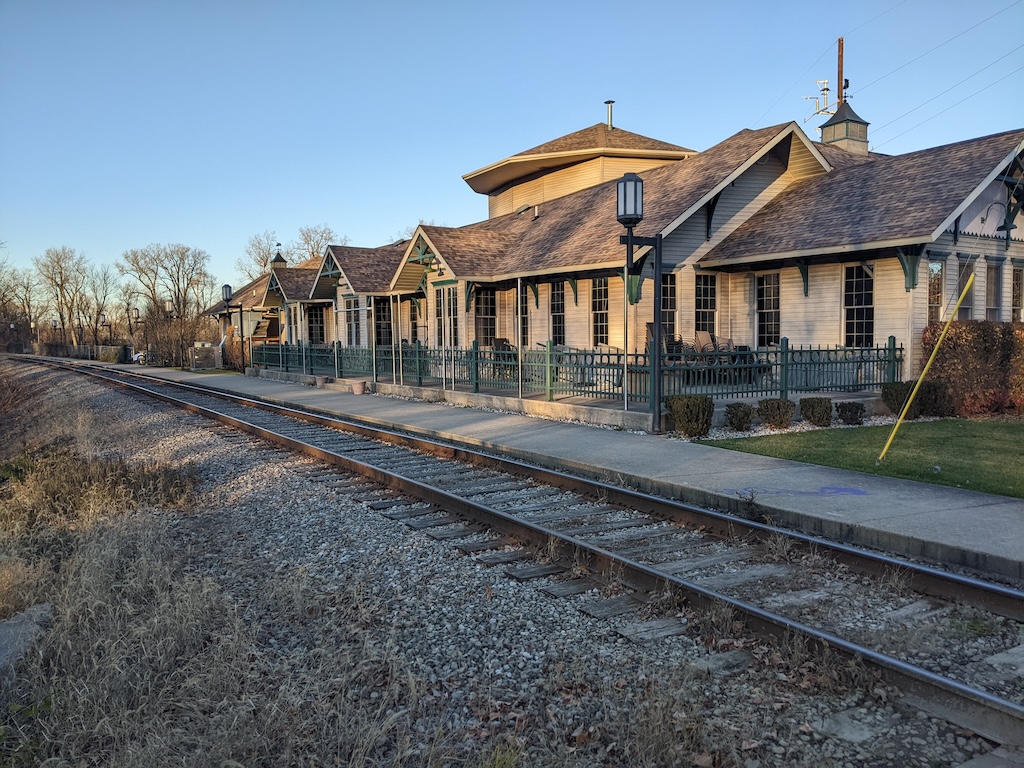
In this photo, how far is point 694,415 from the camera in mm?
12570

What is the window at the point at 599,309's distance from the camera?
811 inches

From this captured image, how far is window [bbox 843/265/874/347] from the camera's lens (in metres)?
17.0

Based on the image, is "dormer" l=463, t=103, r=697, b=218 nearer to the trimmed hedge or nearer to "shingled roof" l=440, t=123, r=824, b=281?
"shingled roof" l=440, t=123, r=824, b=281

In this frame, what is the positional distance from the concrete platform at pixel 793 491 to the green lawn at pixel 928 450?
0.50 m

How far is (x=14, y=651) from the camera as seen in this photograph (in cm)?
451

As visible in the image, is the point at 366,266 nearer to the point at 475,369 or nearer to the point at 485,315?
the point at 485,315

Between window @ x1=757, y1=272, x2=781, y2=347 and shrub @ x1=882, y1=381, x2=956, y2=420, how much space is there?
14.5 feet

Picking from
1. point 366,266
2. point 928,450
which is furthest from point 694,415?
point 366,266

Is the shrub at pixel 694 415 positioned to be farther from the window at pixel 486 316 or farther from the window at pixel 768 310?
the window at pixel 486 316

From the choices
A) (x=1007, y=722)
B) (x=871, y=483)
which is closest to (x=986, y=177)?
(x=871, y=483)

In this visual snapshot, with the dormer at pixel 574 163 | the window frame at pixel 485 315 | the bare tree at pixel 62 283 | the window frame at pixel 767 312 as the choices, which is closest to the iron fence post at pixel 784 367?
the window frame at pixel 767 312

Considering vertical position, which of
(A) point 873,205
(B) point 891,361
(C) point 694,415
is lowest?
(C) point 694,415

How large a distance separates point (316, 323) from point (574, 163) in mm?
16866

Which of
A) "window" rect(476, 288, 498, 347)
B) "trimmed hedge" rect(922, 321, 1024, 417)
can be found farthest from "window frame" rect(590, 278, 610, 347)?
"trimmed hedge" rect(922, 321, 1024, 417)
